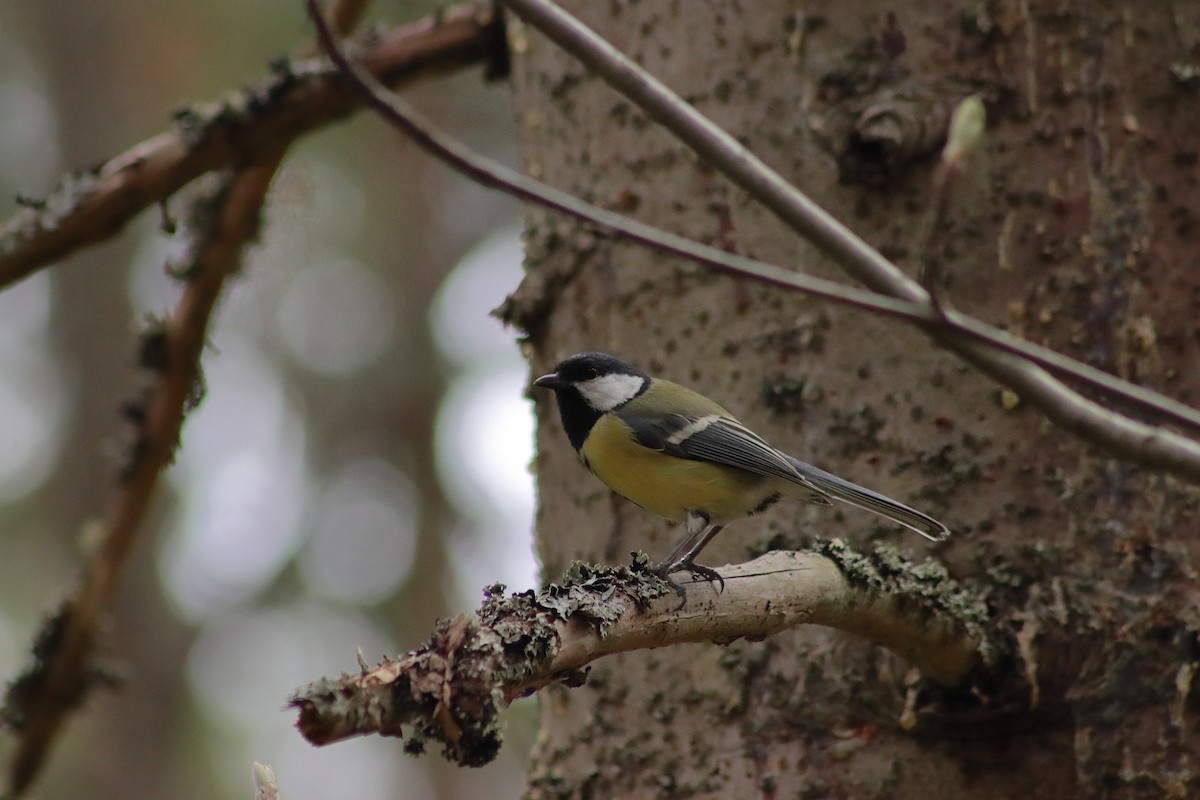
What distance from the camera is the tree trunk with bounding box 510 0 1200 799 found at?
70.4 inches

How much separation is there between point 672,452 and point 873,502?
0.54 meters

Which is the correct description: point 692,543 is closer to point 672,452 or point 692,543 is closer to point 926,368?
point 672,452

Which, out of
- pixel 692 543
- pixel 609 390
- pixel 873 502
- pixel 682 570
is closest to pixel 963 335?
pixel 682 570

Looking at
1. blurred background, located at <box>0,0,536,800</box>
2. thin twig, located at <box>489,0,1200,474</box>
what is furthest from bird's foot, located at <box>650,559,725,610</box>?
blurred background, located at <box>0,0,536,800</box>

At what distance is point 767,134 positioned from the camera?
2.13 metres

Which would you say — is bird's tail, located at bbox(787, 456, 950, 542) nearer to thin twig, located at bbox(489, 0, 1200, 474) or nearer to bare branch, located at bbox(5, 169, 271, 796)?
thin twig, located at bbox(489, 0, 1200, 474)

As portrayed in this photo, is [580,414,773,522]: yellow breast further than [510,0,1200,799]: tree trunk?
Yes

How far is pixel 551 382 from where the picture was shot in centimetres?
230

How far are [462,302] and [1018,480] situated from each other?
6.53m

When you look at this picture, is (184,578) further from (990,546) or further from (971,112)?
(971,112)

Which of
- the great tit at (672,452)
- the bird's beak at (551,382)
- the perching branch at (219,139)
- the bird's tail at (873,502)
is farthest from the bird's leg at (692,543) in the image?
the perching branch at (219,139)

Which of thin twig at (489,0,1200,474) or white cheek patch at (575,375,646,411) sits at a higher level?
white cheek patch at (575,375,646,411)

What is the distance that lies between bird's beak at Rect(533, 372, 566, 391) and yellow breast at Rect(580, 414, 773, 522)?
0.11m

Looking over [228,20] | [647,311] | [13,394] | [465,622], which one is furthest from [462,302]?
[465,622]
